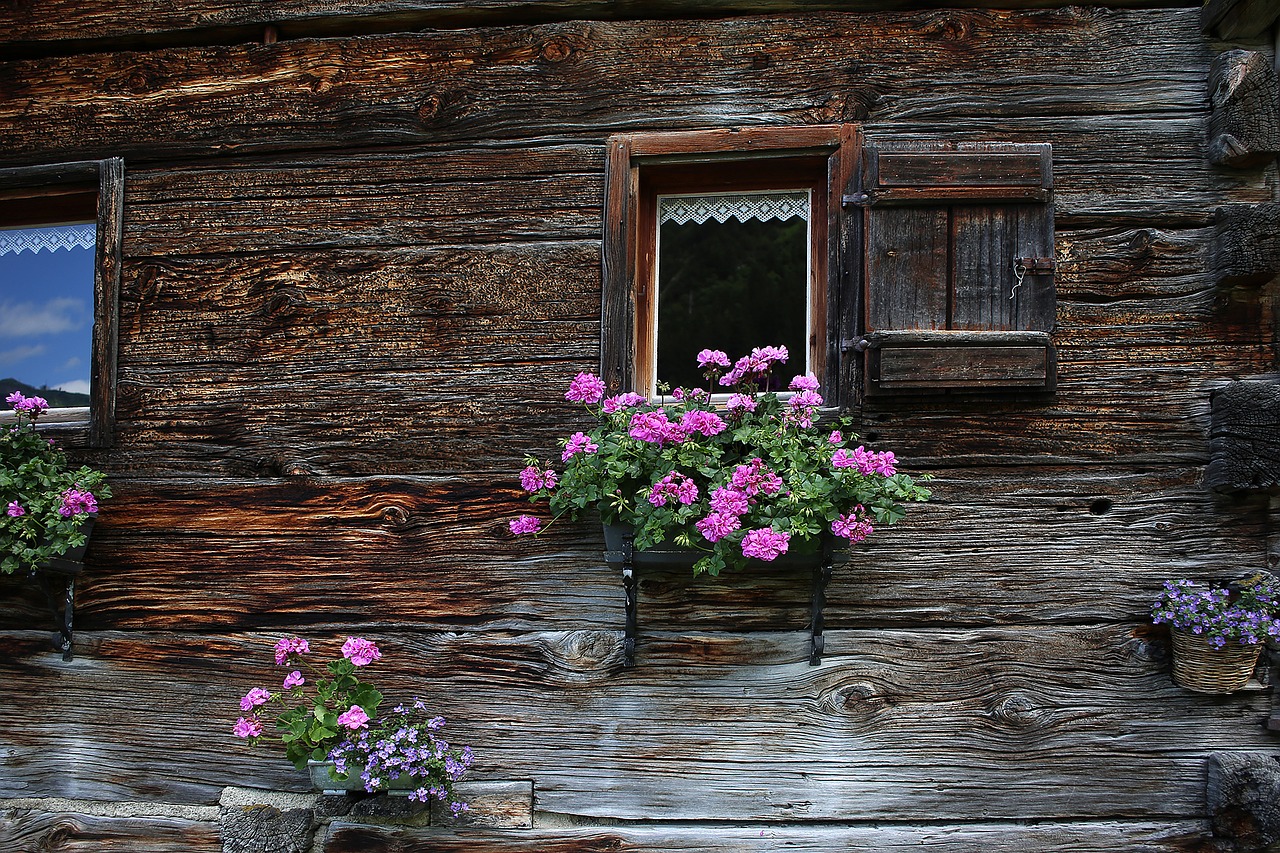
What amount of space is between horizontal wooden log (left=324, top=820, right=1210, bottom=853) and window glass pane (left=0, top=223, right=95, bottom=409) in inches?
80.6

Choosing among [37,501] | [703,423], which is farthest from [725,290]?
[37,501]

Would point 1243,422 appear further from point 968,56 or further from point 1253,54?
point 968,56

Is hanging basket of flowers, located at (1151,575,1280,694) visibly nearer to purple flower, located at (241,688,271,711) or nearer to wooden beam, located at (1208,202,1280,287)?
wooden beam, located at (1208,202,1280,287)

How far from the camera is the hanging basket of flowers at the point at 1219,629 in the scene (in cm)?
260

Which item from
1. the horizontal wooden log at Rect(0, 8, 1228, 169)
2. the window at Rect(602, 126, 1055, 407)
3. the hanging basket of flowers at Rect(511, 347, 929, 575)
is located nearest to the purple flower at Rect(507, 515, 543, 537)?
the hanging basket of flowers at Rect(511, 347, 929, 575)

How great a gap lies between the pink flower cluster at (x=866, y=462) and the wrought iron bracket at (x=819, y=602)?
0.80ft

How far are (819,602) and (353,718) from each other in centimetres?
132

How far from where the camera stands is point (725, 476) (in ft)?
8.61

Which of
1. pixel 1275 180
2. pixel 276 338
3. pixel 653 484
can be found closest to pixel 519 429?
pixel 653 484

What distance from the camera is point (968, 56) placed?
3018mm

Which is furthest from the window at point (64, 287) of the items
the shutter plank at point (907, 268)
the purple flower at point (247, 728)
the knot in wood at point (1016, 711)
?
the knot in wood at point (1016, 711)

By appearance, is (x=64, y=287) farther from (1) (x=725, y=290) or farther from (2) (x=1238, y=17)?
(2) (x=1238, y=17)

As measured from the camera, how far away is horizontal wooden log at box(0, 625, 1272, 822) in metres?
2.78

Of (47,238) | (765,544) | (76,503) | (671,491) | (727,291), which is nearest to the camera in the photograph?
(765,544)
